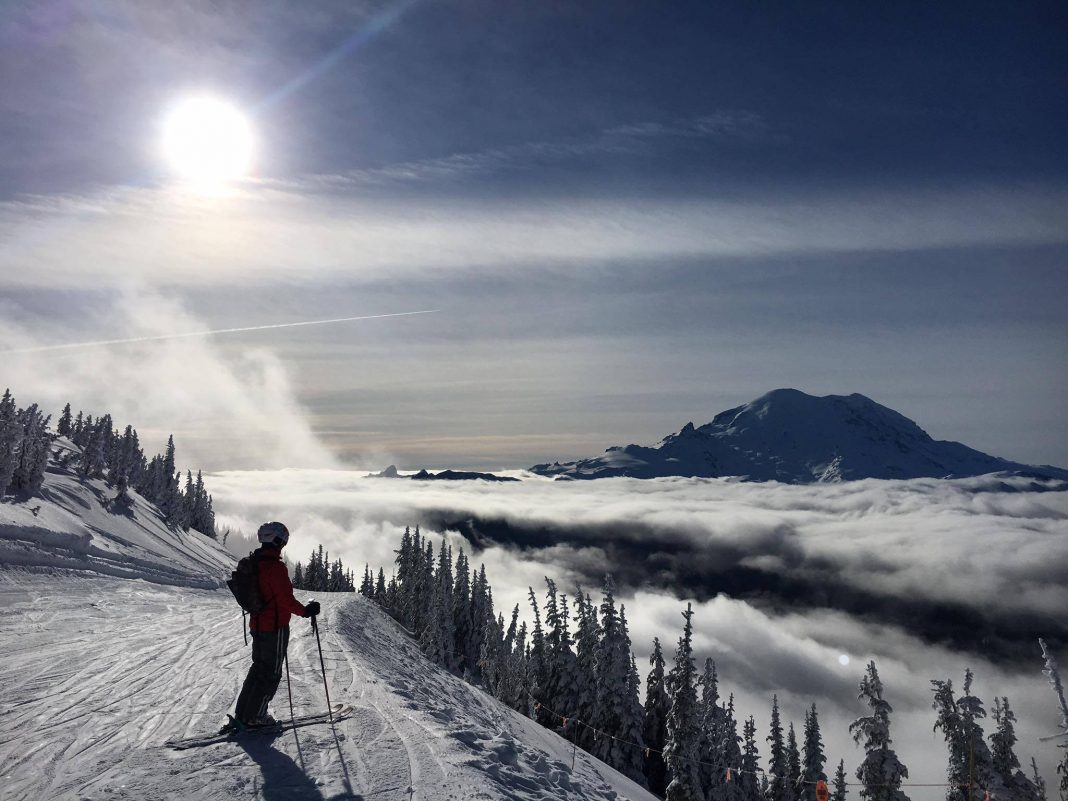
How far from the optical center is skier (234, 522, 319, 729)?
8.67 m

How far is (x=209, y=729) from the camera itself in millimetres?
9000

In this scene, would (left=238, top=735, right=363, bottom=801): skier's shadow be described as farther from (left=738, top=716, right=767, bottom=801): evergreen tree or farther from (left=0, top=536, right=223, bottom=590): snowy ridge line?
(left=738, top=716, right=767, bottom=801): evergreen tree

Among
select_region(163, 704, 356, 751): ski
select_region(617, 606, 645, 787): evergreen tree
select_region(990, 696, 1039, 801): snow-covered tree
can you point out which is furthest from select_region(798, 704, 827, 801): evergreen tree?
select_region(163, 704, 356, 751): ski

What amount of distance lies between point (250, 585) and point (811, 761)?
170 feet

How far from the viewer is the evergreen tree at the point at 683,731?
38.5 meters

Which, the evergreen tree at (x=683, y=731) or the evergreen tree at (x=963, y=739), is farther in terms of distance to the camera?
the evergreen tree at (x=683, y=731)

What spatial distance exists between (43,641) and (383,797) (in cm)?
1401

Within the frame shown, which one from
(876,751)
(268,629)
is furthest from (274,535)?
(876,751)

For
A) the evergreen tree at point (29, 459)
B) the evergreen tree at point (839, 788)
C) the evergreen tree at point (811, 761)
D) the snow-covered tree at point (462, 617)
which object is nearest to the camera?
the evergreen tree at point (811, 761)

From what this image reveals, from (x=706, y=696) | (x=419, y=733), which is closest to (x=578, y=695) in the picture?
(x=706, y=696)

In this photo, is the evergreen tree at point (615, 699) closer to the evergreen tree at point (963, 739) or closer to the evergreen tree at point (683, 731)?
the evergreen tree at point (683, 731)

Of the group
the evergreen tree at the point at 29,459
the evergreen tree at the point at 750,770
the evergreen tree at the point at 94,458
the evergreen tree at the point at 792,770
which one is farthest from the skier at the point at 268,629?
the evergreen tree at the point at 94,458

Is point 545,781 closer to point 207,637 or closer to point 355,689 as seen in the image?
→ point 355,689

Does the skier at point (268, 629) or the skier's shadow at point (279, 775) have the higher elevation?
the skier at point (268, 629)
